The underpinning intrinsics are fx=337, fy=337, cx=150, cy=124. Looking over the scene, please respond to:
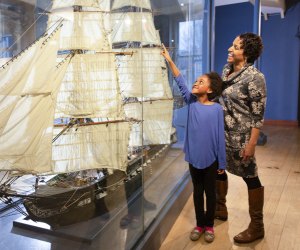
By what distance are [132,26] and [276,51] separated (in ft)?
17.8

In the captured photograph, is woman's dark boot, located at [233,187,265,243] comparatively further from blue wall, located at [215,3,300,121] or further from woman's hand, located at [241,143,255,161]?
blue wall, located at [215,3,300,121]

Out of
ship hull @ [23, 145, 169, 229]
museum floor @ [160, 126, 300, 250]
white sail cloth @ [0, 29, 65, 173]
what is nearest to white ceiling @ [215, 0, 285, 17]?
museum floor @ [160, 126, 300, 250]

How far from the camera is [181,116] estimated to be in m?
2.96

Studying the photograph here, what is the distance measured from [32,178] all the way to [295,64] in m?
6.23

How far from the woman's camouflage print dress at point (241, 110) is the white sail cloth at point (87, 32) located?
0.80 m

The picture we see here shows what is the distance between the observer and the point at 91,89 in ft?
7.31

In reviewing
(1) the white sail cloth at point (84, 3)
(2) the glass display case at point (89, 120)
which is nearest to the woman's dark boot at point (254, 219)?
(2) the glass display case at point (89, 120)

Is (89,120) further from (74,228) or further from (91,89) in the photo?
(74,228)

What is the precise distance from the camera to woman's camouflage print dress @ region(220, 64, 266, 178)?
5.98 ft

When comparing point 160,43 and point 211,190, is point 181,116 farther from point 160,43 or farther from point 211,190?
point 211,190

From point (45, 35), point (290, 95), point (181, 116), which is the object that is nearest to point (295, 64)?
point (290, 95)

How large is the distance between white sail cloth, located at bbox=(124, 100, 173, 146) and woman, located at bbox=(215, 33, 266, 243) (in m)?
0.61

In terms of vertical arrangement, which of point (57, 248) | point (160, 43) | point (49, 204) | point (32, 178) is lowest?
point (57, 248)

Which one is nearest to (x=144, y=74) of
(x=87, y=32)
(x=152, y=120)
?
(x=152, y=120)
